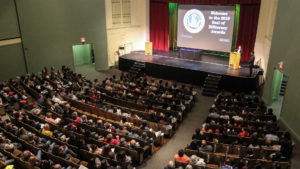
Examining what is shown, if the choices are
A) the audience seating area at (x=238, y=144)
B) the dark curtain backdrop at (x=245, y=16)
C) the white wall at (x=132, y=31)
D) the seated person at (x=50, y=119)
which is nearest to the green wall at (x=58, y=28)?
the white wall at (x=132, y=31)

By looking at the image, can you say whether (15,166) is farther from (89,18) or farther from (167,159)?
(89,18)

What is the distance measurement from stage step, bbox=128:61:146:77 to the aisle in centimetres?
490

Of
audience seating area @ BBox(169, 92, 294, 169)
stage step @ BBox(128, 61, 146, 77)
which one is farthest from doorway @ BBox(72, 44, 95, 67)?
audience seating area @ BBox(169, 92, 294, 169)

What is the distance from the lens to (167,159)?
8250mm

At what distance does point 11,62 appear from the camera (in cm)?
1383

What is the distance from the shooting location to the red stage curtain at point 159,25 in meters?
19.6

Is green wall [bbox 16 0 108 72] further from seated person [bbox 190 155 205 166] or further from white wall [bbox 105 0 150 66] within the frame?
seated person [bbox 190 155 205 166]

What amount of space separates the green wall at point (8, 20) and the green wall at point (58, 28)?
34 centimetres

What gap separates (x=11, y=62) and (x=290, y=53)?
13826 millimetres

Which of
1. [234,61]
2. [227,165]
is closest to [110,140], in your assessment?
[227,165]

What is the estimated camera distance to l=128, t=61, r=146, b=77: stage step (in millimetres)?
16734

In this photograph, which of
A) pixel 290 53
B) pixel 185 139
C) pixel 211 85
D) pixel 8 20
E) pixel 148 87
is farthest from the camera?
pixel 211 85

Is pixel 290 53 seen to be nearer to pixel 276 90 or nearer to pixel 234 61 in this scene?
pixel 276 90

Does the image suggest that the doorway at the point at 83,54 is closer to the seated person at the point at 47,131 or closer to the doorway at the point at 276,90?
the seated person at the point at 47,131
